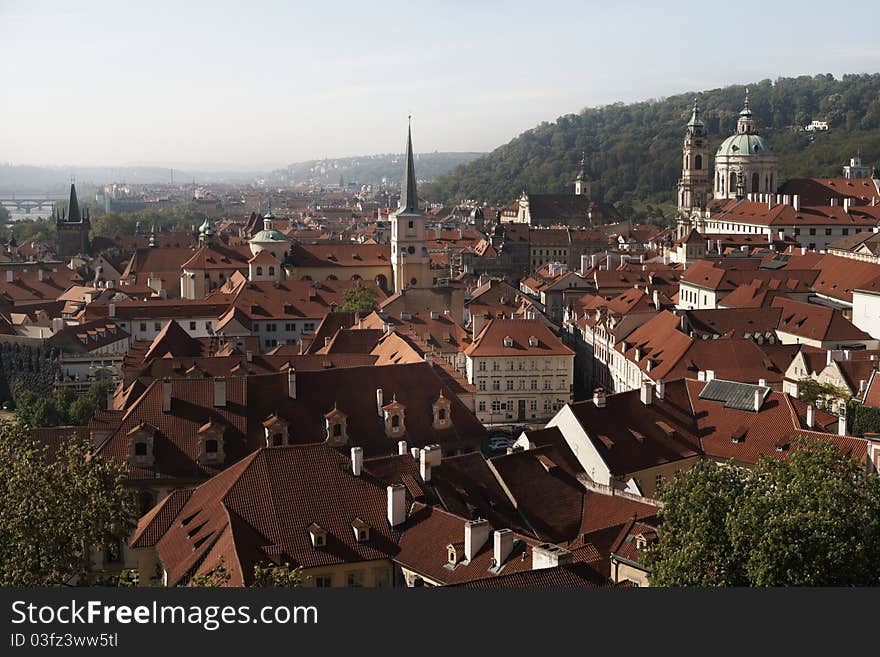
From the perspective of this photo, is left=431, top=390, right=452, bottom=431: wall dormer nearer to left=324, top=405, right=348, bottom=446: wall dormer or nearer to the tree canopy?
left=324, top=405, right=348, bottom=446: wall dormer

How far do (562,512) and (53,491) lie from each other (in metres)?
15.8

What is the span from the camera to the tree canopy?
73.5 ft

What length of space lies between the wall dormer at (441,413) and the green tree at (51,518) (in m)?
17.6

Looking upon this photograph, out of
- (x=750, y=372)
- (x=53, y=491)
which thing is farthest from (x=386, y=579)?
(x=750, y=372)

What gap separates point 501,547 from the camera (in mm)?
29000

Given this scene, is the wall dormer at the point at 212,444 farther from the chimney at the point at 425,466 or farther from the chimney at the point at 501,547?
the chimney at the point at 501,547

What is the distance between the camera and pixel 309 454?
32750 mm

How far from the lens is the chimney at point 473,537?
2955 centimetres

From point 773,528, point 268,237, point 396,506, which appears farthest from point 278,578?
point 268,237

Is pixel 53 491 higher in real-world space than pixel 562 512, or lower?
higher

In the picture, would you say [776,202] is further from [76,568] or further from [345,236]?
[76,568]

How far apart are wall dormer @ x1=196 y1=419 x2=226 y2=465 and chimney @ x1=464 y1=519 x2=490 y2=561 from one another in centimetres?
1205

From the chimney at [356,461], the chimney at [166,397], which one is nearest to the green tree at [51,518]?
the chimney at [356,461]

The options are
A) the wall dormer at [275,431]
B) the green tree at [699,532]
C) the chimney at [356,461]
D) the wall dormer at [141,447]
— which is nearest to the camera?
the green tree at [699,532]
